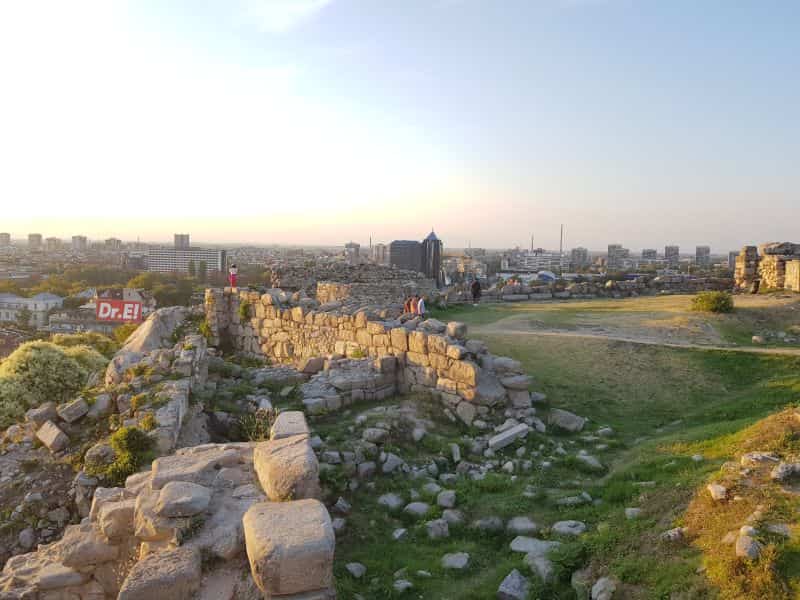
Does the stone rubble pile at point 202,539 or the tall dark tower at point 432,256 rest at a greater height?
the tall dark tower at point 432,256

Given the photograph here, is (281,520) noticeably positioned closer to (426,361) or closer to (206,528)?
(206,528)

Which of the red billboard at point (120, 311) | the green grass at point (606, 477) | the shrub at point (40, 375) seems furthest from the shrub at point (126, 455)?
the red billboard at point (120, 311)

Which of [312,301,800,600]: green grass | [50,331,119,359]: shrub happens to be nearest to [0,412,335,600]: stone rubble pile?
[312,301,800,600]: green grass

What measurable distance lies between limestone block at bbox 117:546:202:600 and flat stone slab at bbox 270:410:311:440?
6.02ft

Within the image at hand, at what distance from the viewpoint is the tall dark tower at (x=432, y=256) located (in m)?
29.4

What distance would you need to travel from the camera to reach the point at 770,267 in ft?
72.9

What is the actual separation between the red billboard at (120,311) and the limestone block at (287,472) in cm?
1911

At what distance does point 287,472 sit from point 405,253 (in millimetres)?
29698

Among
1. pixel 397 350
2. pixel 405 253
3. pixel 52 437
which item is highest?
pixel 405 253

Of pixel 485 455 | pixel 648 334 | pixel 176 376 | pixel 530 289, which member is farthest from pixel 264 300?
pixel 530 289

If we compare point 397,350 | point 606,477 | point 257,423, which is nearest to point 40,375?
point 257,423

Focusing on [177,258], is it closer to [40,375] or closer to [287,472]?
[40,375]

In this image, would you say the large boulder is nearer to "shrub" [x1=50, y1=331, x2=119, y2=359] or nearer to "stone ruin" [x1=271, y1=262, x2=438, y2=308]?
"stone ruin" [x1=271, y1=262, x2=438, y2=308]

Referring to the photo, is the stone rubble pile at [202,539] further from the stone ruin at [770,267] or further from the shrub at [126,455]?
the stone ruin at [770,267]
